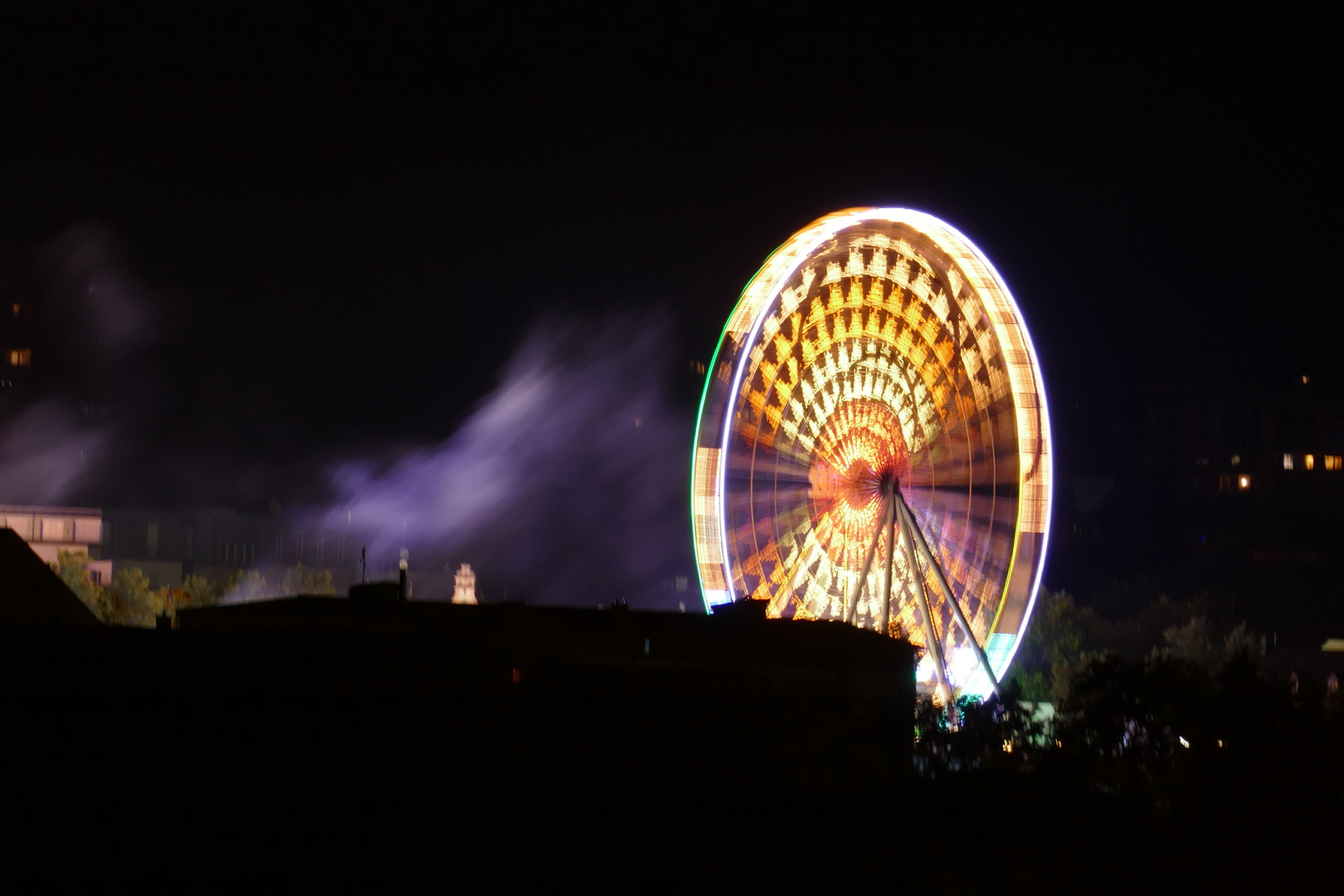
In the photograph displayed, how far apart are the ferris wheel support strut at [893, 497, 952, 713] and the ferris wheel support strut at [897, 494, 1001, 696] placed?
0.19ft

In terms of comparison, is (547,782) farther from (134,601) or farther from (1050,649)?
(1050,649)

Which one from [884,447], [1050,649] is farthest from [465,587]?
[884,447]

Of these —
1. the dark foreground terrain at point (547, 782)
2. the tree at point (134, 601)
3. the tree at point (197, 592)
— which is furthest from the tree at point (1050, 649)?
the tree at point (197, 592)

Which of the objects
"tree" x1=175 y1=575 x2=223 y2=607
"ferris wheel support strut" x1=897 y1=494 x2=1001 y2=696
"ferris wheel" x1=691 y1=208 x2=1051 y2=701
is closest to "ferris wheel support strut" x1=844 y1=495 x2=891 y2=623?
"ferris wheel" x1=691 y1=208 x2=1051 y2=701

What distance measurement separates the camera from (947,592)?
1862 centimetres

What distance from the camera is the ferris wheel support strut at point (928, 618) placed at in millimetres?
18547

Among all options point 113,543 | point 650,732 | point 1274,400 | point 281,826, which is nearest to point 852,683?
point 650,732

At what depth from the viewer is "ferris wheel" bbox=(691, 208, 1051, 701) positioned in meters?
18.3

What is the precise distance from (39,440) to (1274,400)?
204 ft

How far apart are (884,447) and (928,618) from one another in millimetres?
3054

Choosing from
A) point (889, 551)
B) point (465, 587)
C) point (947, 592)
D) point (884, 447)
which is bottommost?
point (465, 587)

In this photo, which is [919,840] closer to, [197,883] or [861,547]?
[197,883]

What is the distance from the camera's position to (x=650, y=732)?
14297 millimetres

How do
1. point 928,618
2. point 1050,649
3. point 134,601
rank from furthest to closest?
1. point 1050,649
2. point 134,601
3. point 928,618
